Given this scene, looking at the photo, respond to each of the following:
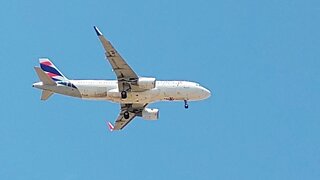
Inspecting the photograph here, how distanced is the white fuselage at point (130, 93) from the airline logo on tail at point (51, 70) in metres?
2.67

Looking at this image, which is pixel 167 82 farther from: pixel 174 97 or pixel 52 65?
pixel 52 65

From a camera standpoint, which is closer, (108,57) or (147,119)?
(108,57)

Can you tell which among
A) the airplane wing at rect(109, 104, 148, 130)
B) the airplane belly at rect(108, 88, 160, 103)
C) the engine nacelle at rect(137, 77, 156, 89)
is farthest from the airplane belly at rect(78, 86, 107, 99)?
→ the airplane wing at rect(109, 104, 148, 130)

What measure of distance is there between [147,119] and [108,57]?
19.2 metres

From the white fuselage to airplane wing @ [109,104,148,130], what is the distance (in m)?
8.94

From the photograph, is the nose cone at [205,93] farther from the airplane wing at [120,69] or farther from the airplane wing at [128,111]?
the airplane wing at [128,111]

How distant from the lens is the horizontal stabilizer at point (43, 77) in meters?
138

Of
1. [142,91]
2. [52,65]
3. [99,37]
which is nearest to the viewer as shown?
[99,37]

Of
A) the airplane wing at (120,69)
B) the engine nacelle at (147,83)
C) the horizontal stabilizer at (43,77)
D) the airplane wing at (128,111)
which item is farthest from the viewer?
the airplane wing at (128,111)

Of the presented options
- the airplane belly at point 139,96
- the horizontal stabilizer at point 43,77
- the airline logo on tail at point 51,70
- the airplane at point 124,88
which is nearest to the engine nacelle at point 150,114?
the airplane at point 124,88

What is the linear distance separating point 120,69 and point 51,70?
14429mm

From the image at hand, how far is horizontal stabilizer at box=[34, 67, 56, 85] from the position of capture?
13762cm

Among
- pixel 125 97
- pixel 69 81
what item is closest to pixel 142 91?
pixel 125 97

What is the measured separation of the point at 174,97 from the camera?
5320 inches
